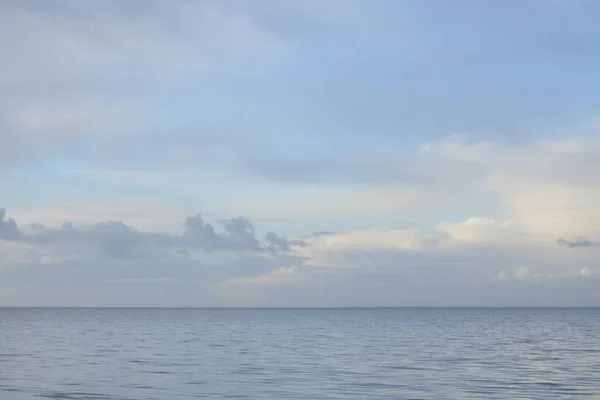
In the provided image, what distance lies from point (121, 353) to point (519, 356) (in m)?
39.0

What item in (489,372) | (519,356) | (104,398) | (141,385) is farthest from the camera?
(519,356)

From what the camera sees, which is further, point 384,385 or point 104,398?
point 384,385

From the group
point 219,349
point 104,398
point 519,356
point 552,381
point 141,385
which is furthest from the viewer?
point 219,349

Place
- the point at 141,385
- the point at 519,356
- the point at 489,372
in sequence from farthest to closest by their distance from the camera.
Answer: the point at 519,356, the point at 489,372, the point at 141,385

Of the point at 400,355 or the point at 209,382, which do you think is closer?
the point at 209,382

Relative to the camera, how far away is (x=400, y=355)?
2574 inches

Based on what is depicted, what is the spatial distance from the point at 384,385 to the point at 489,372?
11.5 metres

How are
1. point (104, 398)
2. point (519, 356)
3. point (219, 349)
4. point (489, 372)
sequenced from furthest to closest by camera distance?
point (219, 349) → point (519, 356) → point (489, 372) → point (104, 398)

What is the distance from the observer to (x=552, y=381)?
151 ft

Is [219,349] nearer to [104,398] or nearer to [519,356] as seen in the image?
[519,356]

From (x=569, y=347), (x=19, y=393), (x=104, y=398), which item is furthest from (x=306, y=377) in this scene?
(x=569, y=347)

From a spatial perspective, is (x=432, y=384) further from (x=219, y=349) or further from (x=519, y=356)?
(x=219, y=349)

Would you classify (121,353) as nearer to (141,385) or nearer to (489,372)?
(141,385)

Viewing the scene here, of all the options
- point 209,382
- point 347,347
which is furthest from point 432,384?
point 347,347
